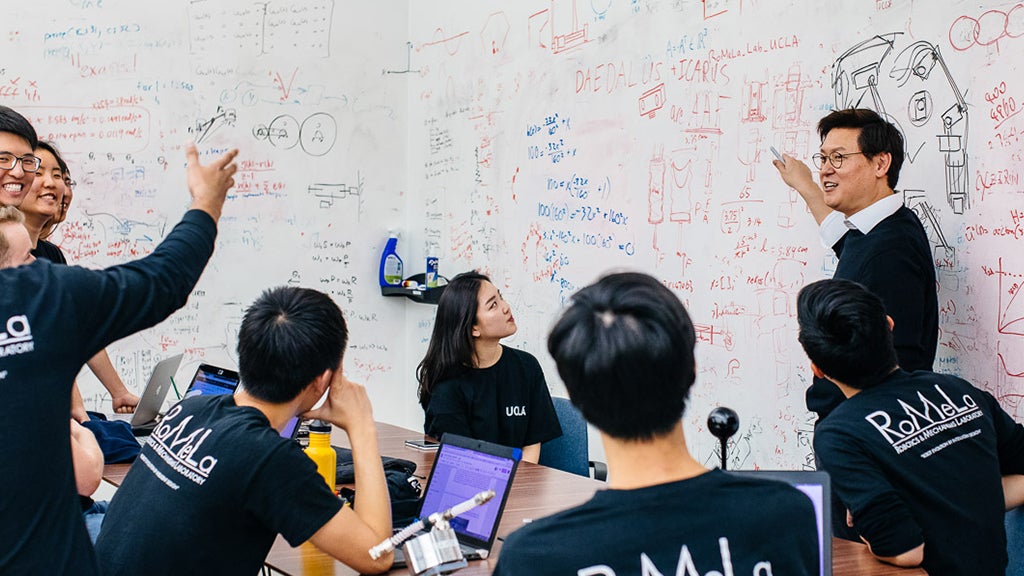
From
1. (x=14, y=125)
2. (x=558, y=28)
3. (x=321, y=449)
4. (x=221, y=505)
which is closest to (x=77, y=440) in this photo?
(x=321, y=449)

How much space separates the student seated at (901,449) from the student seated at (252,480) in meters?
0.96

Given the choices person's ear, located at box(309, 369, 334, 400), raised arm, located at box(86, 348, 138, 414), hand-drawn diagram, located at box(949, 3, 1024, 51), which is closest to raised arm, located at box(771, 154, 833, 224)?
hand-drawn diagram, located at box(949, 3, 1024, 51)

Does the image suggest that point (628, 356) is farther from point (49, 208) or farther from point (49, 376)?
Result: point (49, 208)

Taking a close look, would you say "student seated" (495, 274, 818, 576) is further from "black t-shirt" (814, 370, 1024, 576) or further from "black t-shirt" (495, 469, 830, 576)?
"black t-shirt" (814, 370, 1024, 576)

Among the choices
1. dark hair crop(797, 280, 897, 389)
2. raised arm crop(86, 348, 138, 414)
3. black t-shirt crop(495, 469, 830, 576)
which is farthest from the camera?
raised arm crop(86, 348, 138, 414)

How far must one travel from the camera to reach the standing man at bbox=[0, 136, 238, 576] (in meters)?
1.58

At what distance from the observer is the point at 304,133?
225 inches

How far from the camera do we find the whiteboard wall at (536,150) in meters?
3.10

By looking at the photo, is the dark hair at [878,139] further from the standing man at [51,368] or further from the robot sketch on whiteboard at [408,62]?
the robot sketch on whiteboard at [408,62]

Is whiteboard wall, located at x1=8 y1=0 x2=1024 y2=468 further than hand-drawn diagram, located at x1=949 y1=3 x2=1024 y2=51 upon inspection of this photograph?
Yes

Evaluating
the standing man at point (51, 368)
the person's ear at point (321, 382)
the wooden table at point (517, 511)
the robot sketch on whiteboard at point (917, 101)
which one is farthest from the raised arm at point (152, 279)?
the robot sketch on whiteboard at point (917, 101)

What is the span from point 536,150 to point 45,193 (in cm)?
224

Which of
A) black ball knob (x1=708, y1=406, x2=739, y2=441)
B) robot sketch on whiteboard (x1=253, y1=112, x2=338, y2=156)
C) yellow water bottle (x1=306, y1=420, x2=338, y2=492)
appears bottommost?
yellow water bottle (x1=306, y1=420, x2=338, y2=492)

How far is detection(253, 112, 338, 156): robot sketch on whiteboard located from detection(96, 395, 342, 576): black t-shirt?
3905 millimetres
